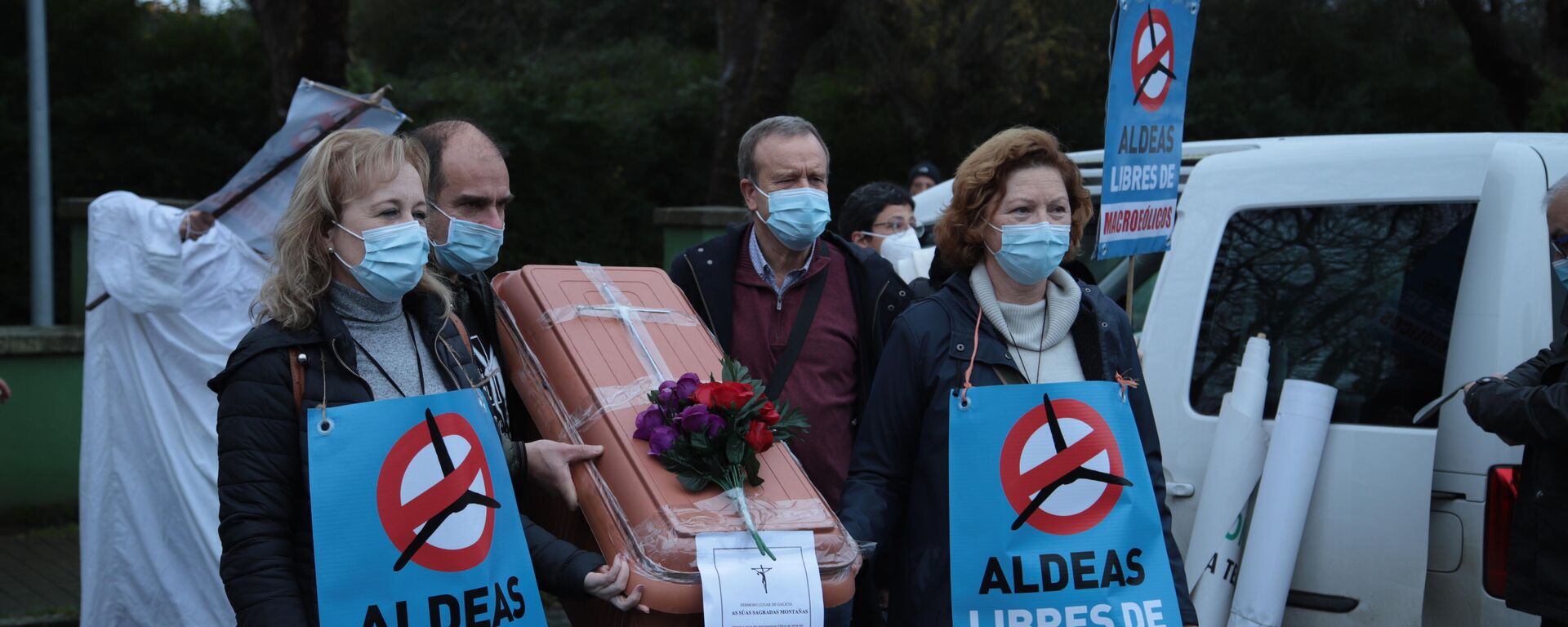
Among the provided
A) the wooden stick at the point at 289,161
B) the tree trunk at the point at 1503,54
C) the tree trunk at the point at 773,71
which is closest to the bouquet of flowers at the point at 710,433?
the wooden stick at the point at 289,161

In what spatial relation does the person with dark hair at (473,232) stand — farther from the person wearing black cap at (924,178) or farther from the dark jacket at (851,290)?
the person wearing black cap at (924,178)

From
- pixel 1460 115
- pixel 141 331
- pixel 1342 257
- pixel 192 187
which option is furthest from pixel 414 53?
pixel 1342 257

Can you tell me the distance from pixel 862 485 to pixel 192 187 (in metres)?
11.7

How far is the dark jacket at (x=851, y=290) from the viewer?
3.52 metres

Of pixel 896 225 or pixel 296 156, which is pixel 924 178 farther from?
pixel 296 156

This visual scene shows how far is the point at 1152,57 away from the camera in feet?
14.4

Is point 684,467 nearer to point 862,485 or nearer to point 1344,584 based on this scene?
point 862,485

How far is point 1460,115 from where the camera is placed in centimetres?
1709

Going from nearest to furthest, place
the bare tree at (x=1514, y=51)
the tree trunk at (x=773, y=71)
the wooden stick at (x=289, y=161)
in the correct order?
the wooden stick at (x=289, y=161) < the tree trunk at (x=773, y=71) < the bare tree at (x=1514, y=51)

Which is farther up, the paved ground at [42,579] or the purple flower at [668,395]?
the purple flower at [668,395]

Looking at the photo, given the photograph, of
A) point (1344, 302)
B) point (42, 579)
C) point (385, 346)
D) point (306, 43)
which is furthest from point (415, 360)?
point (306, 43)

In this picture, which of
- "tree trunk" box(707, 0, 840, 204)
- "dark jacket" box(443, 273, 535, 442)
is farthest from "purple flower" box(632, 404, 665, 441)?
"tree trunk" box(707, 0, 840, 204)

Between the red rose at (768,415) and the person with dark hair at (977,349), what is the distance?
280 mm

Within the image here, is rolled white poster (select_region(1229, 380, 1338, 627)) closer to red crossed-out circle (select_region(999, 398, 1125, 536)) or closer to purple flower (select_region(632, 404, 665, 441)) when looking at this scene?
red crossed-out circle (select_region(999, 398, 1125, 536))
